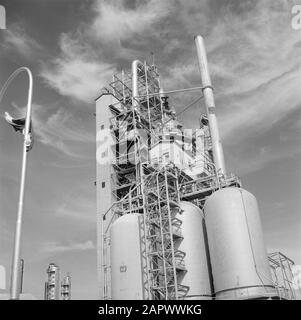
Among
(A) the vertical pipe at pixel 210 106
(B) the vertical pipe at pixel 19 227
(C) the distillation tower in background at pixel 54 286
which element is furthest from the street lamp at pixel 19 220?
(C) the distillation tower in background at pixel 54 286

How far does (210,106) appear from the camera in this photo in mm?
49375

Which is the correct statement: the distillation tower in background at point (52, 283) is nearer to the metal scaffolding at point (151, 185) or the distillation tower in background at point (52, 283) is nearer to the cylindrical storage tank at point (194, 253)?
the metal scaffolding at point (151, 185)

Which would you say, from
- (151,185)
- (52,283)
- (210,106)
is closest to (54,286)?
(52,283)

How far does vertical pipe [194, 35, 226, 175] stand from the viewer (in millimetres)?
46041

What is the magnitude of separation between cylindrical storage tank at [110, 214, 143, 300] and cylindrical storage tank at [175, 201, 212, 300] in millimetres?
4180

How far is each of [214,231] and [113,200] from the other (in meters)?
16.4

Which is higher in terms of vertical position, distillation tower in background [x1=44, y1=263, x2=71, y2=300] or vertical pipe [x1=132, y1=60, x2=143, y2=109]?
vertical pipe [x1=132, y1=60, x2=143, y2=109]

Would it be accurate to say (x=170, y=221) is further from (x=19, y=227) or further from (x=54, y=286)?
(x=54, y=286)

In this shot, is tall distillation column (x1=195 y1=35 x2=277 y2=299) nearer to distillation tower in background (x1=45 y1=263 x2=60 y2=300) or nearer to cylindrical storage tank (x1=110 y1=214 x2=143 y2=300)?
cylindrical storage tank (x1=110 y1=214 x2=143 y2=300)

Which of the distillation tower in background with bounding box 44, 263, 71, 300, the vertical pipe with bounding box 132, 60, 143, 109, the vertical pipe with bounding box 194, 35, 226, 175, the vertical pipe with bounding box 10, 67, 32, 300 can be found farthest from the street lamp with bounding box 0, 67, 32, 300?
the distillation tower in background with bounding box 44, 263, 71, 300

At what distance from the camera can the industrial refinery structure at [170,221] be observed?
35312 millimetres

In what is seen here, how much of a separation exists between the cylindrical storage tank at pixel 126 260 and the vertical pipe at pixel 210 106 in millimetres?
11839

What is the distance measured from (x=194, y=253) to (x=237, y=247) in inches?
210

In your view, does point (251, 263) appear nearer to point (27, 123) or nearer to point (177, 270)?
point (177, 270)
